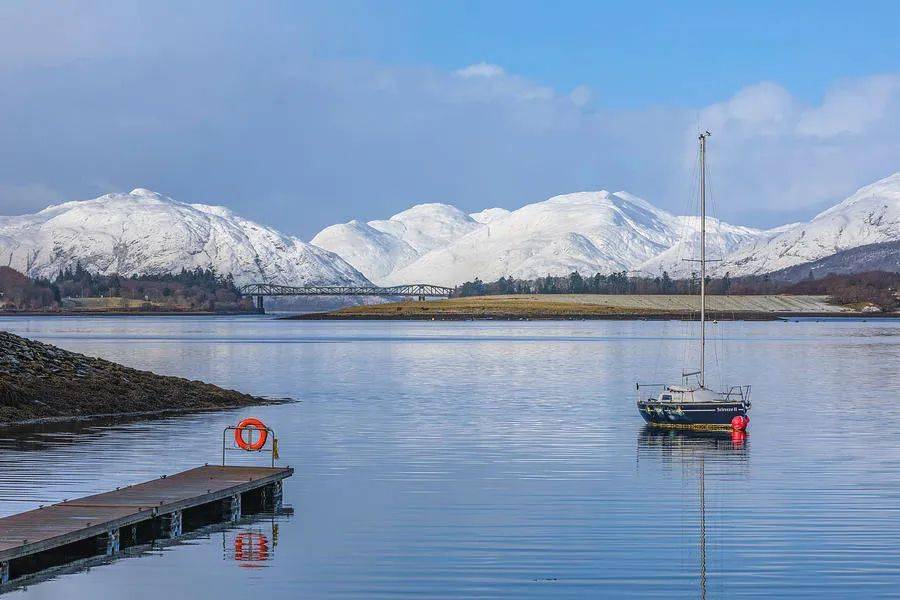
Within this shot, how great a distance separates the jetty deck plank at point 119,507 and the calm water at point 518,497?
1.05m

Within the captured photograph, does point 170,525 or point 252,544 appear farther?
point 170,525

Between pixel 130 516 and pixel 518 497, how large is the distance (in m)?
13.9

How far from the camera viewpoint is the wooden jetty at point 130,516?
1217 inches

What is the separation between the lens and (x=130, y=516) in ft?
111

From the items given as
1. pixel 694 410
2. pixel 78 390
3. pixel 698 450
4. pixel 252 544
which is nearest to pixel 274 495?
pixel 252 544

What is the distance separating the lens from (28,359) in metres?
72.8

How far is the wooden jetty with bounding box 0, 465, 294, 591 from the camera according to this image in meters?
30.9

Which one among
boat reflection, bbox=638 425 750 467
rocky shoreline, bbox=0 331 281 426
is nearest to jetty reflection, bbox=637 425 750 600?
boat reflection, bbox=638 425 750 467

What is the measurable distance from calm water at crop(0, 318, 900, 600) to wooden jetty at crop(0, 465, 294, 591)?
948mm

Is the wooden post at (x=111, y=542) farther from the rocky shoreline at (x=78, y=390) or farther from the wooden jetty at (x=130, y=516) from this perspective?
the rocky shoreline at (x=78, y=390)

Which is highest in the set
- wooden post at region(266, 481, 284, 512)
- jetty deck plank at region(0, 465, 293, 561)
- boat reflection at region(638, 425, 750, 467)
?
jetty deck plank at region(0, 465, 293, 561)

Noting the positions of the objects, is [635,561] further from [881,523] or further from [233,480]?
[233,480]

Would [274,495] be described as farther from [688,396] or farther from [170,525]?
[688,396]

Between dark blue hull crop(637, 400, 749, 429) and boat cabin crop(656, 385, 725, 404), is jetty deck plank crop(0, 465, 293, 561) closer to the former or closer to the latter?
dark blue hull crop(637, 400, 749, 429)
